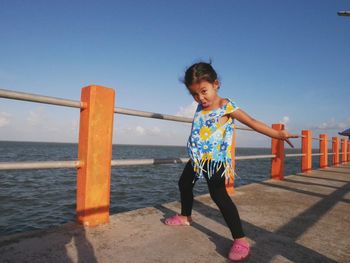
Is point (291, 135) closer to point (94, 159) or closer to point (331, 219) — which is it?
point (331, 219)

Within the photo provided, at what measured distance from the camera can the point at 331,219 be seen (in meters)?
2.56

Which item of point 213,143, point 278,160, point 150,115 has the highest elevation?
point 150,115

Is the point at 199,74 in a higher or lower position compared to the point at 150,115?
higher

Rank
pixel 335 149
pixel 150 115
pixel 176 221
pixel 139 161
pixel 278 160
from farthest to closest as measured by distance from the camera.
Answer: pixel 335 149
pixel 278 160
pixel 150 115
pixel 139 161
pixel 176 221

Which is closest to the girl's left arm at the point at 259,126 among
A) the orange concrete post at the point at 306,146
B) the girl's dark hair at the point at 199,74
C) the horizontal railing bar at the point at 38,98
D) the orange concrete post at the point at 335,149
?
the girl's dark hair at the point at 199,74

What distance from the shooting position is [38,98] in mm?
1870

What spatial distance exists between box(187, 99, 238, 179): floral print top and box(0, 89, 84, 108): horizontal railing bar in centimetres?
94

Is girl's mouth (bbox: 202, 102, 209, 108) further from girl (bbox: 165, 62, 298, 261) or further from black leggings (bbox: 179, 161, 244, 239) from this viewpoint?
black leggings (bbox: 179, 161, 244, 239)

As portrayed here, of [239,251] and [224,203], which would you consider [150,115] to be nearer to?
[224,203]

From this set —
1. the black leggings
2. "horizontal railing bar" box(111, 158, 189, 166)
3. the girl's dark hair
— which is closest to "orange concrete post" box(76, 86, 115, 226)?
"horizontal railing bar" box(111, 158, 189, 166)

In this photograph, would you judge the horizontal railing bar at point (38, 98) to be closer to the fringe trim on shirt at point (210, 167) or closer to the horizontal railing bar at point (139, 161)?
the horizontal railing bar at point (139, 161)

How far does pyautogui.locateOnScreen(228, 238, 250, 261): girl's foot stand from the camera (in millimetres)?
1616

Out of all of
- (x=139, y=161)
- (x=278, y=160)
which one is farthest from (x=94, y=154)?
(x=278, y=160)

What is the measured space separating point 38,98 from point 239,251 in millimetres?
1624
